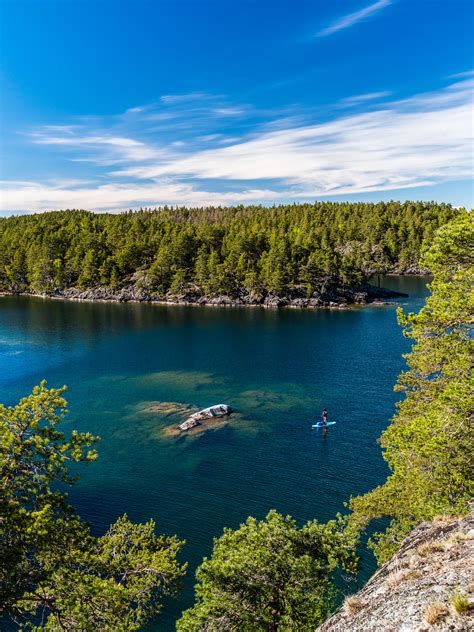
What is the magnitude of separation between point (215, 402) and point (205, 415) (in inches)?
236

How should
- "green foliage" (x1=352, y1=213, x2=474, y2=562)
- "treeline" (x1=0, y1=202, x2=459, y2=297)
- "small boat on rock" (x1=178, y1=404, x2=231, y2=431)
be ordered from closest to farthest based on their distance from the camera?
"green foliage" (x1=352, y1=213, x2=474, y2=562) → "small boat on rock" (x1=178, y1=404, x2=231, y2=431) → "treeline" (x1=0, y1=202, x2=459, y2=297)

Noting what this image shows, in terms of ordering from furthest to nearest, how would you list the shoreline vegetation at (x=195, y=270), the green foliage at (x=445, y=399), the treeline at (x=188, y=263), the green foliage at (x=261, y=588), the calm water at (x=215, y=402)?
the treeline at (x=188, y=263), the shoreline vegetation at (x=195, y=270), the calm water at (x=215, y=402), the green foliage at (x=445, y=399), the green foliage at (x=261, y=588)

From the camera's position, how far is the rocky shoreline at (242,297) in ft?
482

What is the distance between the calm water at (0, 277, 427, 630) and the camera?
37.3 m

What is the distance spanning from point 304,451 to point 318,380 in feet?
80.4

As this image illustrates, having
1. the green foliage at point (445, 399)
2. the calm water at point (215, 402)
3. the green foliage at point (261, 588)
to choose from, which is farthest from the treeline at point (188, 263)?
the green foliage at point (261, 588)

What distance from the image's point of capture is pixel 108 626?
51.9 ft

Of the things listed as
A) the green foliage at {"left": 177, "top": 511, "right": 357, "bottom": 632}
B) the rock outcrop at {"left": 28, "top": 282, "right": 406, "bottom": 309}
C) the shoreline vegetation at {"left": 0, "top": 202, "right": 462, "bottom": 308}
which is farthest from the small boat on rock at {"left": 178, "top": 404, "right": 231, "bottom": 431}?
the shoreline vegetation at {"left": 0, "top": 202, "right": 462, "bottom": 308}

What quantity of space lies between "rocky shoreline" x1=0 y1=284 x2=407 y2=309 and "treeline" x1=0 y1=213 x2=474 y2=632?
12329cm

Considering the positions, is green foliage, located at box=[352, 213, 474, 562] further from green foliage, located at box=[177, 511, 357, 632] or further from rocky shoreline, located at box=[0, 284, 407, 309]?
rocky shoreline, located at box=[0, 284, 407, 309]

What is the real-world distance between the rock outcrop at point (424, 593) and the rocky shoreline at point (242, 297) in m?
130

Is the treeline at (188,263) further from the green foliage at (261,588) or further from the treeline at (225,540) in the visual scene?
the green foliage at (261,588)

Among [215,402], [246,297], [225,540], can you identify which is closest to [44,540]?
[225,540]

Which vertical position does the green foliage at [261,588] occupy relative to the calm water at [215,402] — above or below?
above
